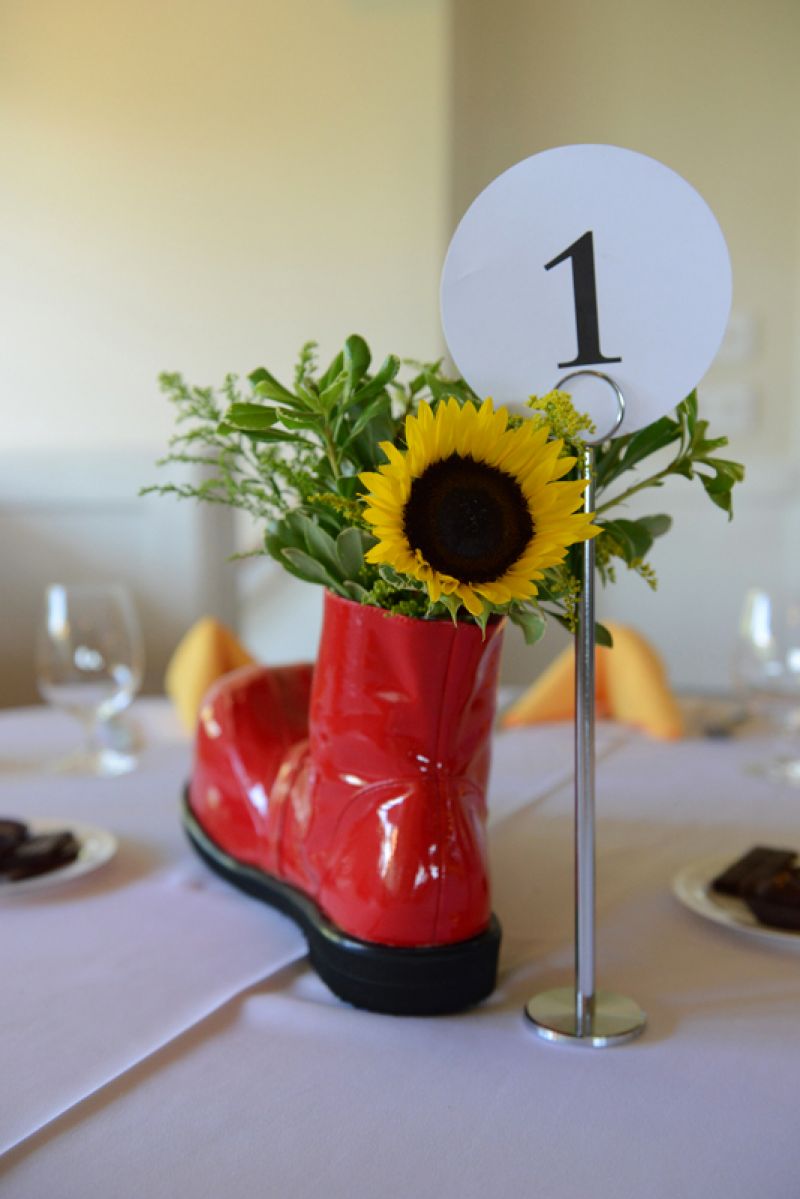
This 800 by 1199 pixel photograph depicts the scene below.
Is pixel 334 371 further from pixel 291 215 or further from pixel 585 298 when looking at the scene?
pixel 291 215

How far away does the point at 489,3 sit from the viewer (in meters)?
3.18

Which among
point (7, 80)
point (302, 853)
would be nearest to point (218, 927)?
point (302, 853)

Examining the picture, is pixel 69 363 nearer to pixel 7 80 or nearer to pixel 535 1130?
pixel 7 80

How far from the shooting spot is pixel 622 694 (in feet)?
4.62

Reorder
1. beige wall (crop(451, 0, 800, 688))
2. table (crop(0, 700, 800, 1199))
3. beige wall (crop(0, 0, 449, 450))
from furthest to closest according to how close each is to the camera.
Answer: beige wall (crop(451, 0, 800, 688)) < beige wall (crop(0, 0, 449, 450)) < table (crop(0, 700, 800, 1199))

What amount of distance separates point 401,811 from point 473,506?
0.63 ft

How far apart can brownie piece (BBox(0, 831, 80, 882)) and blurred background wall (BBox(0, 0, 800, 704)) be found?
5.19 feet

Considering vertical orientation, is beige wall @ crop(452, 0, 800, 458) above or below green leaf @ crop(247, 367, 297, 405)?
above

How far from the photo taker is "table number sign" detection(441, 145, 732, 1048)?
0.58 meters

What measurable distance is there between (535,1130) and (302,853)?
0.84 ft

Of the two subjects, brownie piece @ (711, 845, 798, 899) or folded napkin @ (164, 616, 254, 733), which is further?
folded napkin @ (164, 616, 254, 733)

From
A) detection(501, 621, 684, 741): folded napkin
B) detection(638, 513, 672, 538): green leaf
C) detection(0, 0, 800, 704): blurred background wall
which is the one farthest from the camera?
detection(0, 0, 800, 704): blurred background wall

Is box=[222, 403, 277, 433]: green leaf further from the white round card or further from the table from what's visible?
the table

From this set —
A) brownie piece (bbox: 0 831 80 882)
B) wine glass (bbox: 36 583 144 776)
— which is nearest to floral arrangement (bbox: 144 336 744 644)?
brownie piece (bbox: 0 831 80 882)
